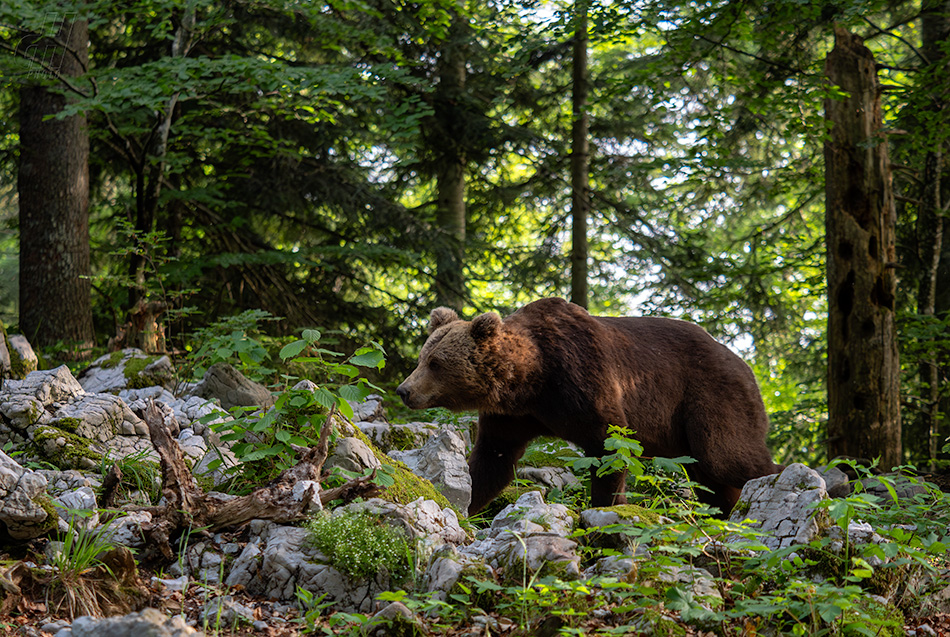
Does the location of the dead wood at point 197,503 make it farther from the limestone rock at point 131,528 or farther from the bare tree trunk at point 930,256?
the bare tree trunk at point 930,256

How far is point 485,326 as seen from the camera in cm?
545

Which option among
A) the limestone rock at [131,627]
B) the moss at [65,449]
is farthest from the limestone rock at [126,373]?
the limestone rock at [131,627]

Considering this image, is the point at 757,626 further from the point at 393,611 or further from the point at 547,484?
the point at 547,484

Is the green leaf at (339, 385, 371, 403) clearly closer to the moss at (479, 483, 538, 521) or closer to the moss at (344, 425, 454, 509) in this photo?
the moss at (344, 425, 454, 509)

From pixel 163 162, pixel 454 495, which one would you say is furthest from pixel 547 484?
pixel 163 162

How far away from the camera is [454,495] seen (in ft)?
17.3

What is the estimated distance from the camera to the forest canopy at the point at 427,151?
802cm

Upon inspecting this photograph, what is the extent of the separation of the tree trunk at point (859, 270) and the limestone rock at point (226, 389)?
18.6ft

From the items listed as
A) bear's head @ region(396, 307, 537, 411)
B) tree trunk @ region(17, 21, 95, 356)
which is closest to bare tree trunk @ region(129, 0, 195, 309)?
tree trunk @ region(17, 21, 95, 356)

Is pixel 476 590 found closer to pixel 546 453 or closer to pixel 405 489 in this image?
pixel 405 489

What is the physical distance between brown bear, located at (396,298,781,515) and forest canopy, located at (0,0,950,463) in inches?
128

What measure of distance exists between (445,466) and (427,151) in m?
8.01

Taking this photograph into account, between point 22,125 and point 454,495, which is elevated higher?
point 22,125

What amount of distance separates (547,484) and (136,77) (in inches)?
236
